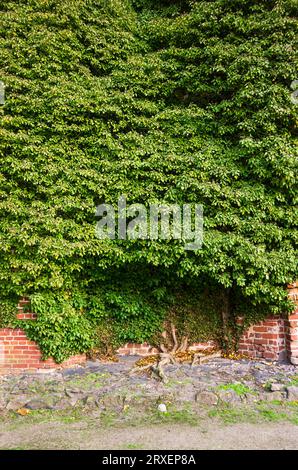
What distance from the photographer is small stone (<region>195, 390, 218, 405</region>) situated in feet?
14.9

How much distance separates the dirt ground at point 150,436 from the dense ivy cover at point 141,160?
1909 mm

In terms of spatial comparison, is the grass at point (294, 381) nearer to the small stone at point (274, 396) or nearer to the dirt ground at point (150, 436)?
the small stone at point (274, 396)

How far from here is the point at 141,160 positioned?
6.13 metres

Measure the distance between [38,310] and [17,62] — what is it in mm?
4627

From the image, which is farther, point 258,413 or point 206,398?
point 206,398

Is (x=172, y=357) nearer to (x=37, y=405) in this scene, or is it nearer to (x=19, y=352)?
(x=37, y=405)

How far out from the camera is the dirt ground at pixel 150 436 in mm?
3533

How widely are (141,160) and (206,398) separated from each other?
13.2ft

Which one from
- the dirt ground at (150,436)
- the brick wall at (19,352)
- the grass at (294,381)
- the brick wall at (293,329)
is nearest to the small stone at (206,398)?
the dirt ground at (150,436)

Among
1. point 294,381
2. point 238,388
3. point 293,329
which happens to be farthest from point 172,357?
point 293,329

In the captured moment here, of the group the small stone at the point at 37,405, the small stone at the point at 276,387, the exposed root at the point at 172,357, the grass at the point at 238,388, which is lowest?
the small stone at the point at 37,405

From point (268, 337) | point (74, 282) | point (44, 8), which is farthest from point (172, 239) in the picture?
point (44, 8)

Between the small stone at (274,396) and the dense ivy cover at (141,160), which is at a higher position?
the dense ivy cover at (141,160)

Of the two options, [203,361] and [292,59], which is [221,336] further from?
[292,59]
